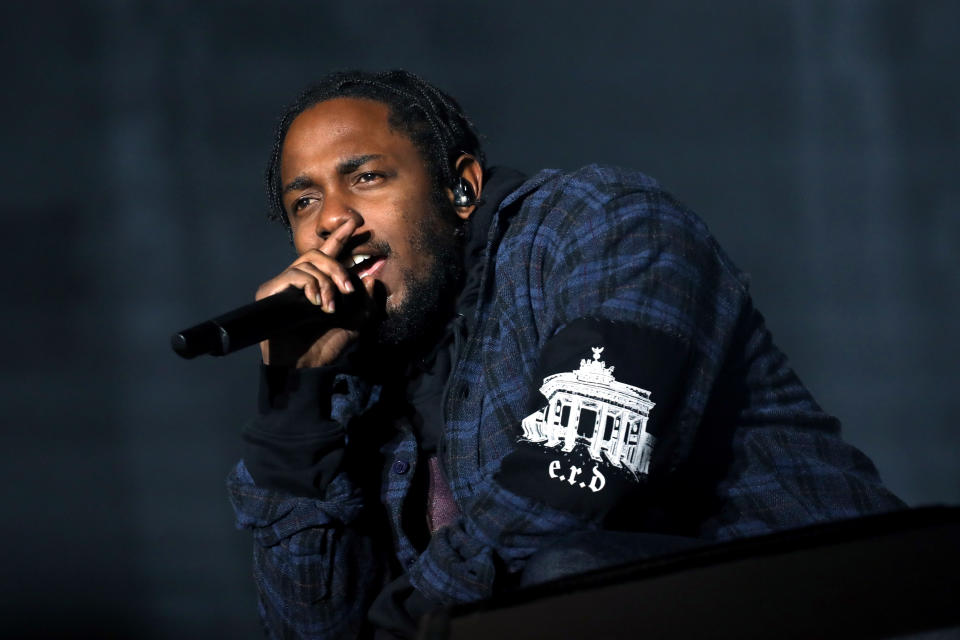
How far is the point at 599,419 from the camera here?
47.3 inches

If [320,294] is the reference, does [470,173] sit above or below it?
above

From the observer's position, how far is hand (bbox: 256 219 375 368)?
4.72 feet

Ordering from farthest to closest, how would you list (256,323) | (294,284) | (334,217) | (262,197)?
(262,197), (334,217), (294,284), (256,323)

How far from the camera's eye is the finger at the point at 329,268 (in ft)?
4.80

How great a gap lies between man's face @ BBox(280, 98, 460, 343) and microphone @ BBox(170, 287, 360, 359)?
14 cm

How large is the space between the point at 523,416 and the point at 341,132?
64 centimetres

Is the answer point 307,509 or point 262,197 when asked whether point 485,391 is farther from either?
point 262,197

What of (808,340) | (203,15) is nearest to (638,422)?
(808,340)

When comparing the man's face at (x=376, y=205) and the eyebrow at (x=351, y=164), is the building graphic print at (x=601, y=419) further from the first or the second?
the eyebrow at (x=351, y=164)

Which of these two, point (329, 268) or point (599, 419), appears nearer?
point (599, 419)

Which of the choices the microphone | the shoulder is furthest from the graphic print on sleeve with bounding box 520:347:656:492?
the microphone

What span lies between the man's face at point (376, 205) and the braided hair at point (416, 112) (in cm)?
3

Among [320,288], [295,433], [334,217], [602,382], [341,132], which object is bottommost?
[295,433]

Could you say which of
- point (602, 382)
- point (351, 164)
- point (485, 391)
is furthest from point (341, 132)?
point (602, 382)
